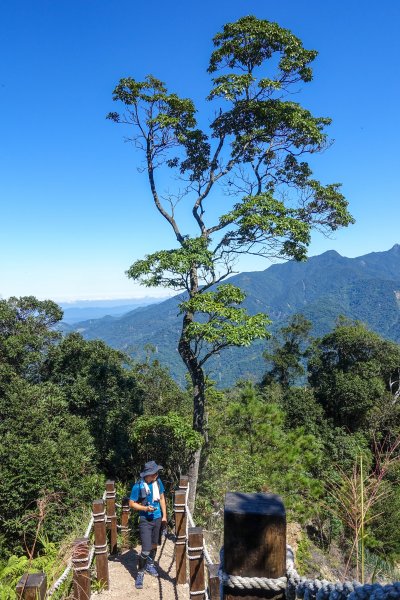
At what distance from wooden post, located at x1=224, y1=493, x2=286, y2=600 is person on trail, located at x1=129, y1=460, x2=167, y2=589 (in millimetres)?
3827

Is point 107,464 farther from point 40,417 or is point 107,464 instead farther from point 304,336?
point 304,336

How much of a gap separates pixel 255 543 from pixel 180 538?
4.05 m

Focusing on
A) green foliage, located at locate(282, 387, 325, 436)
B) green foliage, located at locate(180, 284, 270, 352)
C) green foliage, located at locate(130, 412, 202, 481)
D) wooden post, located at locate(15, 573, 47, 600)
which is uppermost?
green foliage, located at locate(180, 284, 270, 352)

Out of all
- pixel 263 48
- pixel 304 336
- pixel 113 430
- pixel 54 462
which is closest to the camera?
pixel 54 462

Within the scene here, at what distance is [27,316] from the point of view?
10.6m

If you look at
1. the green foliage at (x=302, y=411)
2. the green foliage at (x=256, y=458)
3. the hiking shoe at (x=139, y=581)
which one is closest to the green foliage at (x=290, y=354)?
the green foliage at (x=302, y=411)

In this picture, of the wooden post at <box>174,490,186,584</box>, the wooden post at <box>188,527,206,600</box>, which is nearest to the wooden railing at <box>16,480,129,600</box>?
the wooden post at <box>174,490,186,584</box>

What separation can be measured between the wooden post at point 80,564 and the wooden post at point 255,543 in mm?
2938

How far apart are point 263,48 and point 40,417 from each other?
8.46m

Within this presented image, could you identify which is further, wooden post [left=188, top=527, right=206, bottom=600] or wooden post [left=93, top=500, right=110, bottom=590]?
wooden post [left=93, top=500, right=110, bottom=590]

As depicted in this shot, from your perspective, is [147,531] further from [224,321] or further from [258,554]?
[258,554]

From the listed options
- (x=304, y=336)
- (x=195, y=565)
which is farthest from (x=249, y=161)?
(x=304, y=336)

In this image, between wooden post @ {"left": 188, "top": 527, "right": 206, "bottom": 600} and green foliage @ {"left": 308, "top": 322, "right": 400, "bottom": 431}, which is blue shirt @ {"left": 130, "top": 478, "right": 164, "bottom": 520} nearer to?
wooden post @ {"left": 188, "top": 527, "right": 206, "bottom": 600}

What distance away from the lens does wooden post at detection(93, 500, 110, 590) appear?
4480mm
